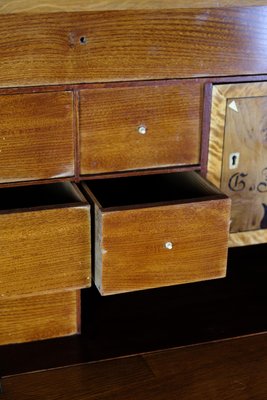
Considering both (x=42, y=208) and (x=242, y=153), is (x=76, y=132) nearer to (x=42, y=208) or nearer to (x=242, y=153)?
(x=42, y=208)

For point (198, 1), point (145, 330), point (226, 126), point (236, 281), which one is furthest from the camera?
A: point (236, 281)

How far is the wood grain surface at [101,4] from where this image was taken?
104cm

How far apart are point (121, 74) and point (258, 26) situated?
10.1 inches

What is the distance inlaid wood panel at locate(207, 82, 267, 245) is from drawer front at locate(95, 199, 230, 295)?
13 centimetres

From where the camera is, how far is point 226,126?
4.10 feet

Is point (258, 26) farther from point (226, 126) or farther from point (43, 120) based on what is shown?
point (43, 120)

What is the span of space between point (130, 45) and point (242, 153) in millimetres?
307

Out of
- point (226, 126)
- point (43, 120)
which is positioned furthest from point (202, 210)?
point (43, 120)

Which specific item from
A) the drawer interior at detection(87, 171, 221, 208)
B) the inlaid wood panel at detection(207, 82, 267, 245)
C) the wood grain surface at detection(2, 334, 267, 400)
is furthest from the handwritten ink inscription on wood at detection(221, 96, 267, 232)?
the wood grain surface at detection(2, 334, 267, 400)

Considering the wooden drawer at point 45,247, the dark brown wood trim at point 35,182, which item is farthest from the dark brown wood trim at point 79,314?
the dark brown wood trim at point 35,182

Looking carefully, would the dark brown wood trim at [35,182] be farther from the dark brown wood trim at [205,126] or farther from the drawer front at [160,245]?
the dark brown wood trim at [205,126]

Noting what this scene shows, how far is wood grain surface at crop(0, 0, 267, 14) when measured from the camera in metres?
1.04

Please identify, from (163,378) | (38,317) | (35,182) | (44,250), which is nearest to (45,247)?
(44,250)

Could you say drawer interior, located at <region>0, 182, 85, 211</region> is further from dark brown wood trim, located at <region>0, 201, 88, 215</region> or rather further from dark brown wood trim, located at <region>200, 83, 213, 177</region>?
dark brown wood trim, located at <region>200, 83, 213, 177</region>
